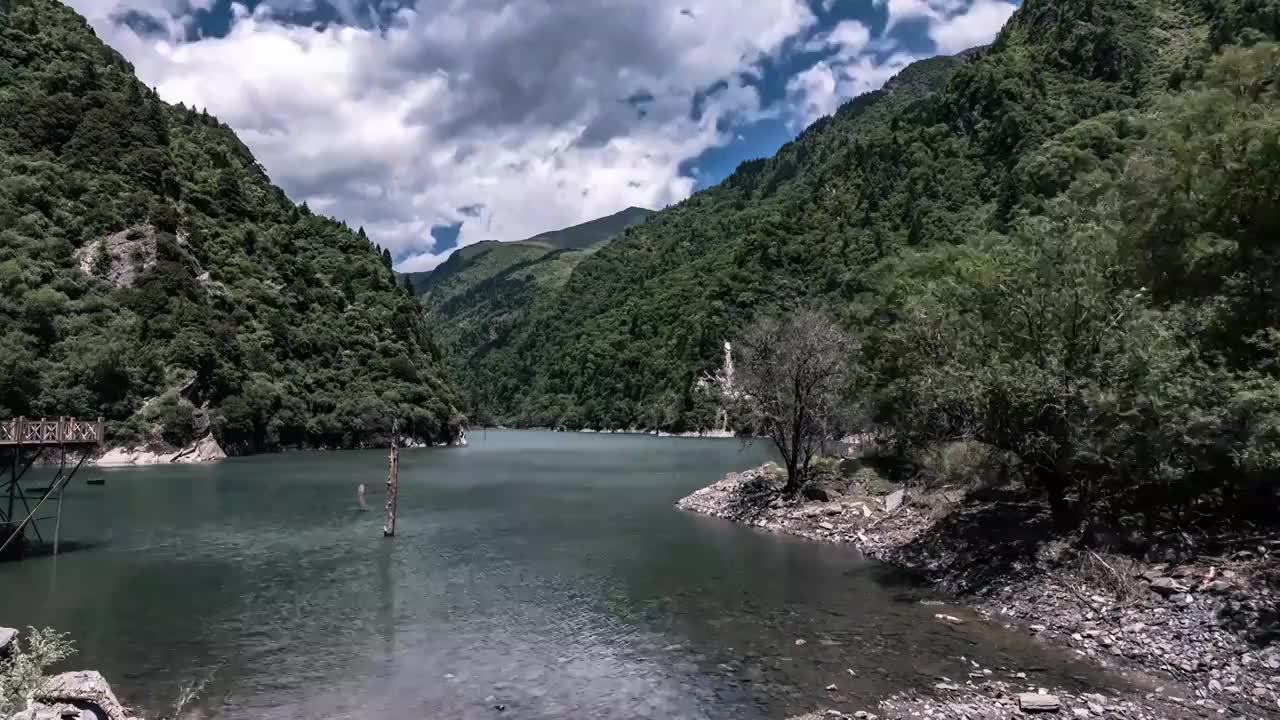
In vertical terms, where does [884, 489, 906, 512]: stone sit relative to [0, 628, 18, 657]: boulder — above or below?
below

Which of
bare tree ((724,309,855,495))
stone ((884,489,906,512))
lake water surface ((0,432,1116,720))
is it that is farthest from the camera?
bare tree ((724,309,855,495))

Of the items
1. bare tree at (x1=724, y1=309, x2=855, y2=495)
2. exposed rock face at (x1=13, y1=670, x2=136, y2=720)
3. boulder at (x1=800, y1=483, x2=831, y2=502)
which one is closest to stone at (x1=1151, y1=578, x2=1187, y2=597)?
boulder at (x1=800, y1=483, x2=831, y2=502)

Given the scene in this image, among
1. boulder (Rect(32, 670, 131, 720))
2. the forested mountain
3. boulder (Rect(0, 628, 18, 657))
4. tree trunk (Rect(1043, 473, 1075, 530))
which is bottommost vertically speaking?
boulder (Rect(32, 670, 131, 720))

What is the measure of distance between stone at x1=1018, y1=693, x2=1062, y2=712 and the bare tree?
29001 mm

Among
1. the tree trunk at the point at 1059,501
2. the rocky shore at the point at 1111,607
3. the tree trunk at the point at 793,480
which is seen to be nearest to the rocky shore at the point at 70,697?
the rocky shore at the point at 1111,607

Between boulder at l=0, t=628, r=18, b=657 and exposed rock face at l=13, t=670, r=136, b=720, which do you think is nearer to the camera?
exposed rock face at l=13, t=670, r=136, b=720

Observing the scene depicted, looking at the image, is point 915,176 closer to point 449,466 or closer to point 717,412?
point 717,412

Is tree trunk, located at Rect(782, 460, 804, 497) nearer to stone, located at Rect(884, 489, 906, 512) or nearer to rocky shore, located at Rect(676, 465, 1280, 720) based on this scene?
stone, located at Rect(884, 489, 906, 512)

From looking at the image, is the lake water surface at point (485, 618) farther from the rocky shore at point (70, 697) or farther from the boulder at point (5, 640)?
the boulder at point (5, 640)

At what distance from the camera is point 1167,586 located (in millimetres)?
21203

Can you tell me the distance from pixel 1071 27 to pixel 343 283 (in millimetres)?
162163

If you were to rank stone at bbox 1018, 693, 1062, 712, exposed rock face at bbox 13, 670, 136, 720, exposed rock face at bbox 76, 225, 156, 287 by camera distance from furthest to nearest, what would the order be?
exposed rock face at bbox 76, 225, 156, 287 → stone at bbox 1018, 693, 1062, 712 → exposed rock face at bbox 13, 670, 136, 720

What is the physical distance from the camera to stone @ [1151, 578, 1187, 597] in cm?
2094

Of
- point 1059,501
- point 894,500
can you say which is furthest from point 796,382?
point 1059,501
